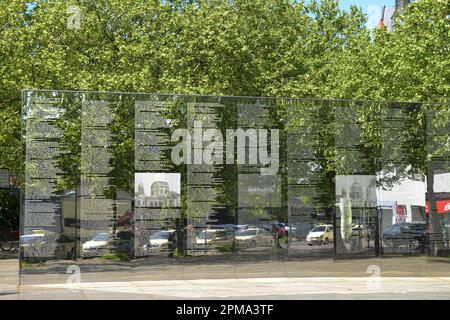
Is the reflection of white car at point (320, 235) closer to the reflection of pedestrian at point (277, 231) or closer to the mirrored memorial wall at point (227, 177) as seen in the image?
the mirrored memorial wall at point (227, 177)

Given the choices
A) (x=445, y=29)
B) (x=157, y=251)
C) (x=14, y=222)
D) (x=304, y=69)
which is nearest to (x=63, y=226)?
(x=157, y=251)

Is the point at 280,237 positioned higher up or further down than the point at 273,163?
further down

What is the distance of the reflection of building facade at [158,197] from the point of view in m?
17.7

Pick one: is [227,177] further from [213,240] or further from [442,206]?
[442,206]

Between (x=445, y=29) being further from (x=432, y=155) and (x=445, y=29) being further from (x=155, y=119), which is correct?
(x=155, y=119)

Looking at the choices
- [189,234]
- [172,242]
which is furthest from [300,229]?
[172,242]

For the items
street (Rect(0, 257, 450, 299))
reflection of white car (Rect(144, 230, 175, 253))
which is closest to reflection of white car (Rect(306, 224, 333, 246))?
street (Rect(0, 257, 450, 299))

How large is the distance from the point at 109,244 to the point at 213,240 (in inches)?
96.6

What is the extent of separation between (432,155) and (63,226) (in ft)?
30.8

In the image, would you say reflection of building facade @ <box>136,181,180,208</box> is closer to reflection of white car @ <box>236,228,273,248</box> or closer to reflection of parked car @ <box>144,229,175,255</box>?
reflection of parked car @ <box>144,229,175,255</box>

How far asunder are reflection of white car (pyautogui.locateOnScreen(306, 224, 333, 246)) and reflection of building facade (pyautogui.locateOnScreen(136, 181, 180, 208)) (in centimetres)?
335

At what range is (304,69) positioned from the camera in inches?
1489
